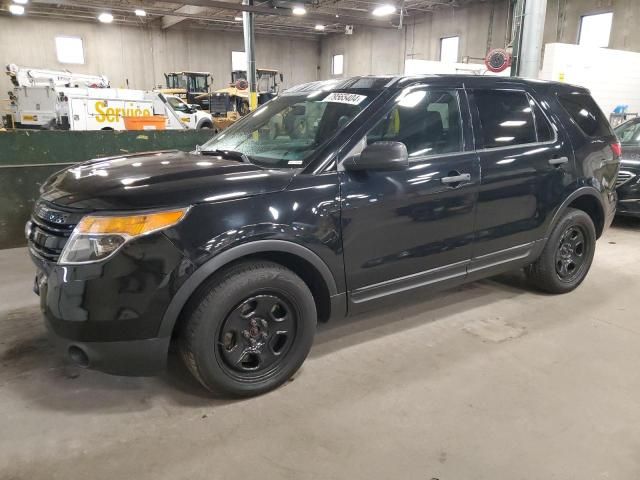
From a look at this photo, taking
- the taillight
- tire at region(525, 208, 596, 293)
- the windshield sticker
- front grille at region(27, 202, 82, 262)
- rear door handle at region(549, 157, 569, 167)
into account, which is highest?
the windshield sticker

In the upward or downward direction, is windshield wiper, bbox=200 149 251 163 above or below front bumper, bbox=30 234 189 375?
above

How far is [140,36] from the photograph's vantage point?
27281mm

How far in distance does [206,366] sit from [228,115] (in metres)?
18.9

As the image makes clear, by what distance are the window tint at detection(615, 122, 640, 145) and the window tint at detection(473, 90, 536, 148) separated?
4.59m

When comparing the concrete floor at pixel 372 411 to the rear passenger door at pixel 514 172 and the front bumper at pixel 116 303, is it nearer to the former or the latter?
the front bumper at pixel 116 303

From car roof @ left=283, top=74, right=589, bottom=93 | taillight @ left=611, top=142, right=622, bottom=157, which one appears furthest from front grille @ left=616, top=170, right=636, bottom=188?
car roof @ left=283, top=74, right=589, bottom=93

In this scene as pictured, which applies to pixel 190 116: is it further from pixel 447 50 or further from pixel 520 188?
pixel 520 188

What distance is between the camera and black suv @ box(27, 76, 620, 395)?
2.21 metres

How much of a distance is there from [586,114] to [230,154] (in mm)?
2928

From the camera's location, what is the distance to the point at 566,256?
159 inches

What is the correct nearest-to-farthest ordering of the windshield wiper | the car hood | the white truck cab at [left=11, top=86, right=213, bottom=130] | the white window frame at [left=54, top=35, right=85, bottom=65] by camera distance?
the car hood → the windshield wiper → the white truck cab at [left=11, top=86, right=213, bottom=130] → the white window frame at [left=54, top=35, right=85, bottom=65]

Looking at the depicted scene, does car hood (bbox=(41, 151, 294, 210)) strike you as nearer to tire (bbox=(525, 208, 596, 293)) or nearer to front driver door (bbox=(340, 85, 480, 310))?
front driver door (bbox=(340, 85, 480, 310))

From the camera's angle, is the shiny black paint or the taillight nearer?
the shiny black paint

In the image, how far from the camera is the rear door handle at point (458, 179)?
3.02 metres
